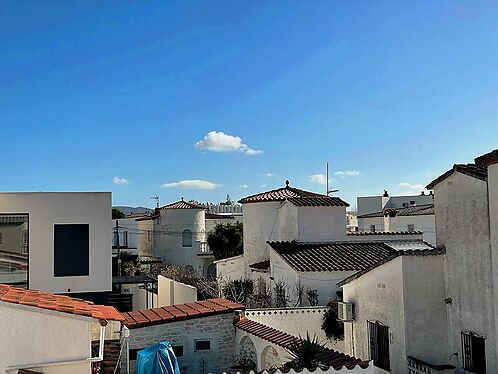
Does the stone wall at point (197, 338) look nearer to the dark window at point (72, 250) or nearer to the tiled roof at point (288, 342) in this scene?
the tiled roof at point (288, 342)

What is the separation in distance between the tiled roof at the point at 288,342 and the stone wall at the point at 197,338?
2.45 ft

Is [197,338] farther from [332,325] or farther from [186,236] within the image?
[186,236]

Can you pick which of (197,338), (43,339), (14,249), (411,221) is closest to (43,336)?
Answer: (43,339)

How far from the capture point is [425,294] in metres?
14.2

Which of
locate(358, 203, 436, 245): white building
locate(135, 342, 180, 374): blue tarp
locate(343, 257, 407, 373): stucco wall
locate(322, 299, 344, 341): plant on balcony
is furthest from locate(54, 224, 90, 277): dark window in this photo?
locate(358, 203, 436, 245): white building

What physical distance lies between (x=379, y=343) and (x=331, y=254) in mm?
12165

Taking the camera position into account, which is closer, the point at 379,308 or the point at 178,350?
the point at 379,308

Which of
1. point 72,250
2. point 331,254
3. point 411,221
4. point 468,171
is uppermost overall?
point 468,171

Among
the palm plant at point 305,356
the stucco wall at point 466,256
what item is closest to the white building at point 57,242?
the palm plant at point 305,356

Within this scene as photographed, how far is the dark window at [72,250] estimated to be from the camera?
20.8 metres

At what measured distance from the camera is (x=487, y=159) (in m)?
11.8

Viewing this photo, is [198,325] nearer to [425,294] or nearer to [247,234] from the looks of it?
[425,294]

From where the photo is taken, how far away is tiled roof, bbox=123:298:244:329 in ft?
56.4

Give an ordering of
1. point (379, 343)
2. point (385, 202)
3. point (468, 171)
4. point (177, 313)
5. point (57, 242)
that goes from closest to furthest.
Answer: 1. point (468, 171)
2. point (379, 343)
3. point (177, 313)
4. point (57, 242)
5. point (385, 202)
